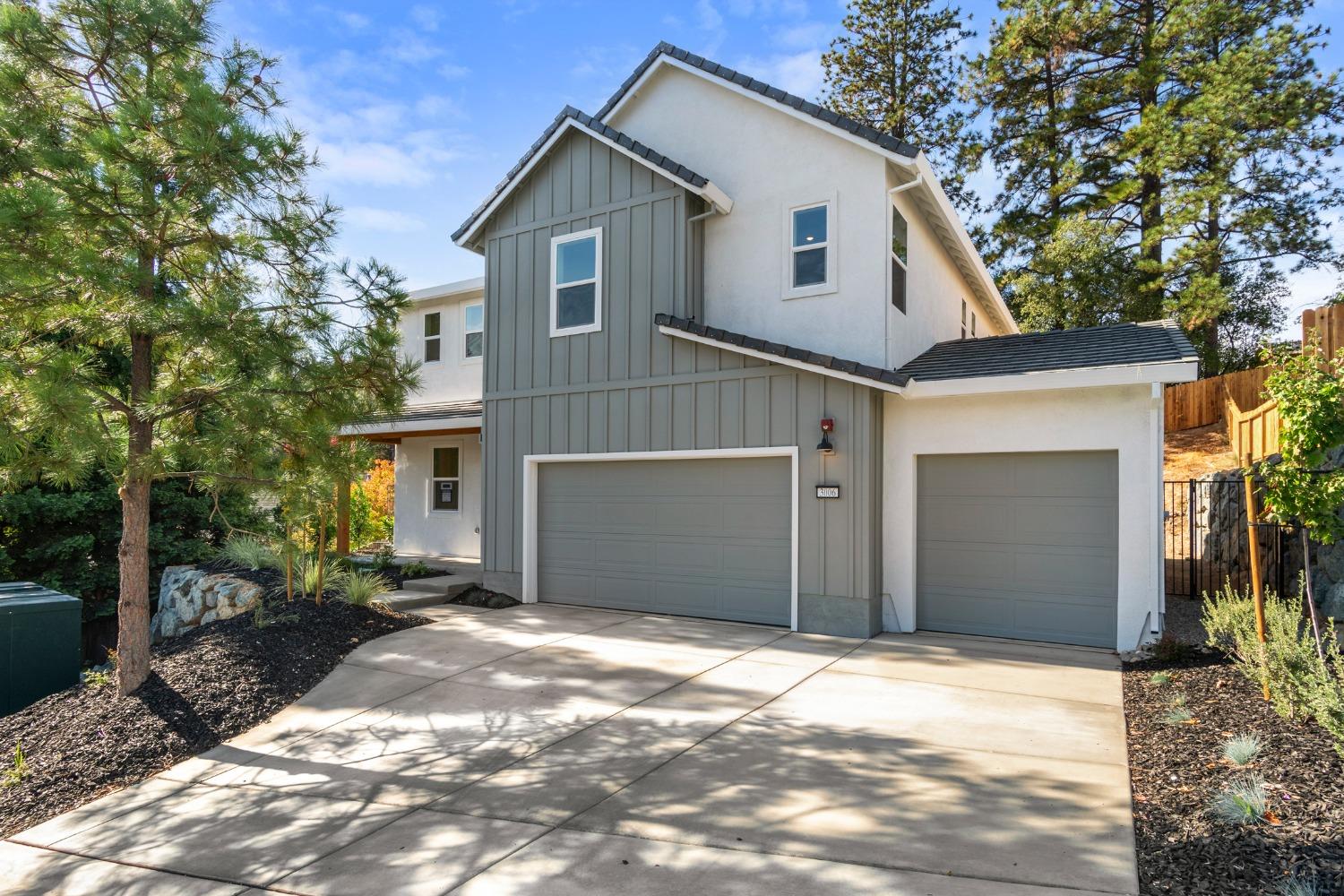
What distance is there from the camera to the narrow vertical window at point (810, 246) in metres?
9.44

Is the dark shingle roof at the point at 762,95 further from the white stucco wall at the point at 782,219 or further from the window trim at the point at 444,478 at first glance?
the window trim at the point at 444,478

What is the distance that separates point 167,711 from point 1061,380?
27.5ft

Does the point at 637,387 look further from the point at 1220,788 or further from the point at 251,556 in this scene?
the point at 1220,788

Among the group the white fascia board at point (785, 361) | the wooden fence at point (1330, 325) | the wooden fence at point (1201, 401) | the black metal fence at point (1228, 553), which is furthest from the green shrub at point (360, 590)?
the wooden fence at point (1201, 401)

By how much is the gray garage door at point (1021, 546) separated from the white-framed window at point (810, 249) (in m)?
2.48

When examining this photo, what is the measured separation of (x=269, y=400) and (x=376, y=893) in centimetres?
373

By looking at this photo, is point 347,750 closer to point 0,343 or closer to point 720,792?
point 720,792

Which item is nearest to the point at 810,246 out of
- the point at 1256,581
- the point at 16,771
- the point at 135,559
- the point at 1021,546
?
the point at 1021,546

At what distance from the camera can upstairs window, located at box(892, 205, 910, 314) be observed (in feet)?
30.6

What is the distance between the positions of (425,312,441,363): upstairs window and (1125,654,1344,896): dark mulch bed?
13.4 metres

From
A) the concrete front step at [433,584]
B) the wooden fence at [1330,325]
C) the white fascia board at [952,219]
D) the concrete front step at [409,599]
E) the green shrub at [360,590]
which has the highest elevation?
the white fascia board at [952,219]

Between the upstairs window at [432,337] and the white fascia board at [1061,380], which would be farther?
the upstairs window at [432,337]

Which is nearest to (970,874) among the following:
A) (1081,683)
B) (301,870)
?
(301,870)

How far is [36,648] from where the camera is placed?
7.22 m
